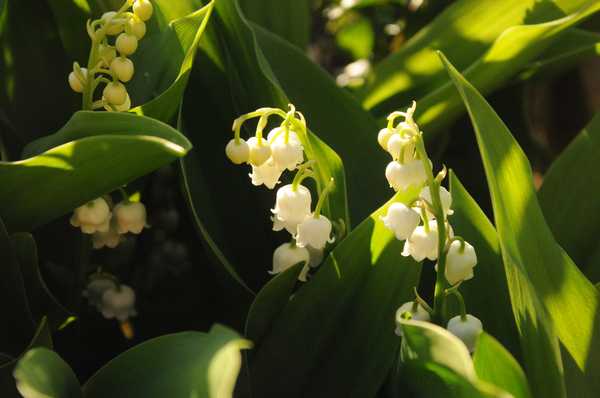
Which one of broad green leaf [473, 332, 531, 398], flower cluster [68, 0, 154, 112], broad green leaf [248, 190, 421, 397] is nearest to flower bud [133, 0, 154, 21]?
flower cluster [68, 0, 154, 112]

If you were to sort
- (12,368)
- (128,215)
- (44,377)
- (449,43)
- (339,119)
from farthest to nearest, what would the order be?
(449,43) → (339,119) → (128,215) → (12,368) → (44,377)

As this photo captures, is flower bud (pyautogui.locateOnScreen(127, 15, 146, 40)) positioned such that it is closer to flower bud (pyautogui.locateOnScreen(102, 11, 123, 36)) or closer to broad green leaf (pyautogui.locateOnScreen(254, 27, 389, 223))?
flower bud (pyautogui.locateOnScreen(102, 11, 123, 36))

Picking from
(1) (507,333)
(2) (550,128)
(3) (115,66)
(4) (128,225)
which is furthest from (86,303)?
(2) (550,128)

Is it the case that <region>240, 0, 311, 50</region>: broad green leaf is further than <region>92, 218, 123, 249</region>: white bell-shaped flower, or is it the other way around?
<region>240, 0, 311, 50</region>: broad green leaf

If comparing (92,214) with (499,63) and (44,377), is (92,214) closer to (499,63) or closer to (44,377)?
(44,377)

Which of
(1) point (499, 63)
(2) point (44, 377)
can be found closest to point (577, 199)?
(1) point (499, 63)

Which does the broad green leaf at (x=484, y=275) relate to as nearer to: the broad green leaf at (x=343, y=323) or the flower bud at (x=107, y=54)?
the broad green leaf at (x=343, y=323)

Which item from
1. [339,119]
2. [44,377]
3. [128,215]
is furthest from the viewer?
[339,119]

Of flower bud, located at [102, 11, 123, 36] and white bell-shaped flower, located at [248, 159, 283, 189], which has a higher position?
flower bud, located at [102, 11, 123, 36]

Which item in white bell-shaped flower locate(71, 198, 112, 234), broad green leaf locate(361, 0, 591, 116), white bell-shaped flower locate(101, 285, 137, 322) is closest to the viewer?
white bell-shaped flower locate(71, 198, 112, 234)
